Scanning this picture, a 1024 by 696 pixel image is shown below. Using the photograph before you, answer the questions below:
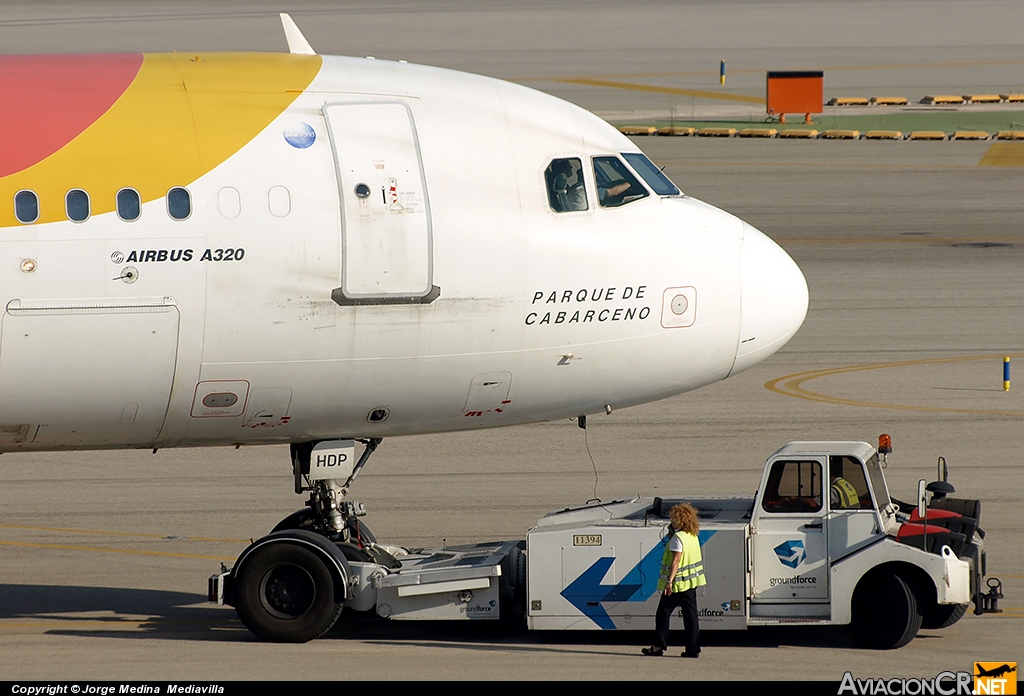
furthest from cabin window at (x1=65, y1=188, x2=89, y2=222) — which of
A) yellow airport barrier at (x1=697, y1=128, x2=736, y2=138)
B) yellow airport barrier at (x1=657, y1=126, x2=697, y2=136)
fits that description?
yellow airport barrier at (x1=697, y1=128, x2=736, y2=138)

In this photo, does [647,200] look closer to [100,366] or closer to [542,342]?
[542,342]

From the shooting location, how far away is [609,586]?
16.1 metres

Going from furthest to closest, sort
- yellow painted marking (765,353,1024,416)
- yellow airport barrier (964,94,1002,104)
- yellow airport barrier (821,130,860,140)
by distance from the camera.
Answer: yellow airport barrier (964,94,1002,104)
yellow airport barrier (821,130,860,140)
yellow painted marking (765,353,1024,416)

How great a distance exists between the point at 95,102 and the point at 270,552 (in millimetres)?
5463

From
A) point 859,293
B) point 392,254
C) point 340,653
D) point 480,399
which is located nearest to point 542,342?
point 480,399

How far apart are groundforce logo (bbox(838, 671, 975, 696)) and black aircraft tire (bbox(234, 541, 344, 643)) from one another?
5868 mm

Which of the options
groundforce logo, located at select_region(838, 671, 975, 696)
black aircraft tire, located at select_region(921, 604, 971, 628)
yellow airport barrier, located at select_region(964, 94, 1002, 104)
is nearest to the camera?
groundforce logo, located at select_region(838, 671, 975, 696)

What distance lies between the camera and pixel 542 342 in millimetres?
16422

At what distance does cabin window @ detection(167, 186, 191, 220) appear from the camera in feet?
50.3

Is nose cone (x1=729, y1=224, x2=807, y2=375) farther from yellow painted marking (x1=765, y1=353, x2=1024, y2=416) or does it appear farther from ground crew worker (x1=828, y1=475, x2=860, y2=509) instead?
yellow painted marking (x1=765, y1=353, x2=1024, y2=416)

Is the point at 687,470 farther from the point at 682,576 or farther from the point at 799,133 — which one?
the point at 799,133

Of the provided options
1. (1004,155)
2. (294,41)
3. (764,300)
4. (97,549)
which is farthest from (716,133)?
(764,300)

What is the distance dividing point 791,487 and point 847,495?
640 mm

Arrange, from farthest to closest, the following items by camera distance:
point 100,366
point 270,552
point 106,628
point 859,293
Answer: point 859,293, point 106,628, point 270,552, point 100,366
